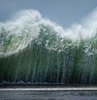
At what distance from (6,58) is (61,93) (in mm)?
9242

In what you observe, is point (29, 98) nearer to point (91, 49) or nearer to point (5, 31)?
point (91, 49)

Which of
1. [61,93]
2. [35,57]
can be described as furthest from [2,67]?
[61,93]

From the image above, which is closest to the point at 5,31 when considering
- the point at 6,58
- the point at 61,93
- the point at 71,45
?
the point at 6,58

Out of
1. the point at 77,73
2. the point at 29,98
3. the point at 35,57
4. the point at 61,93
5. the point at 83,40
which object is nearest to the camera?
the point at 29,98

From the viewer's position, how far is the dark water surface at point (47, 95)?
7.55 meters

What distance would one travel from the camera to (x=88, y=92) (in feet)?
27.2

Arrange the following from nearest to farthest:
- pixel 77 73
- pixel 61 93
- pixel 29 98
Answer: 1. pixel 29 98
2. pixel 61 93
3. pixel 77 73

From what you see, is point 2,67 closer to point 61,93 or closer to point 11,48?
point 11,48

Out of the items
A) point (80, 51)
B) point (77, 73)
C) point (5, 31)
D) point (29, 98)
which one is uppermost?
point (5, 31)

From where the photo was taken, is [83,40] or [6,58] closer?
[6,58]

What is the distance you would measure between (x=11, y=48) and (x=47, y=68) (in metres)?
2.88

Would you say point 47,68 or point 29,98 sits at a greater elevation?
point 47,68

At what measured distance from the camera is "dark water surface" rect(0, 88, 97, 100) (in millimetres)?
7551

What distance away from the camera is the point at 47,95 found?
26.1 feet
